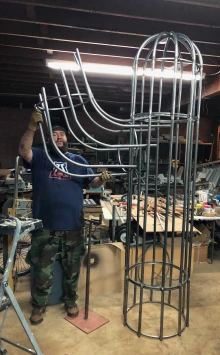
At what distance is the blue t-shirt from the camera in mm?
2117

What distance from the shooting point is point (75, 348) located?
6.22 feet

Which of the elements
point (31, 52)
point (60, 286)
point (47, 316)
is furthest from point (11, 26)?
point (47, 316)

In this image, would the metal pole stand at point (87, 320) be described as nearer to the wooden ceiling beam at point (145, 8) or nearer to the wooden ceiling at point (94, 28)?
the wooden ceiling at point (94, 28)

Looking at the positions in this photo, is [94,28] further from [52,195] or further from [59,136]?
[52,195]

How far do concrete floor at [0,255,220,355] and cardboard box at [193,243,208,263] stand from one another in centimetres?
91

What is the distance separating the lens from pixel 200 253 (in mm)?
3424

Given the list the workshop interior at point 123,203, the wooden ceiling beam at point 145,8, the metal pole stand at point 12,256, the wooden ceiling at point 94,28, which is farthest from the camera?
the wooden ceiling at point 94,28

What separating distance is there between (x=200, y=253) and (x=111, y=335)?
1.81 metres

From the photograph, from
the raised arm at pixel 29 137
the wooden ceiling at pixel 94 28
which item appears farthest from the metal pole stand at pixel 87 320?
the wooden ceiling at pixel 94 28

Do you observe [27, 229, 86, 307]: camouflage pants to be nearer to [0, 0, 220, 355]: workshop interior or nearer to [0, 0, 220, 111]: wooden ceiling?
[0, 0, 220, 355]: workshop interior

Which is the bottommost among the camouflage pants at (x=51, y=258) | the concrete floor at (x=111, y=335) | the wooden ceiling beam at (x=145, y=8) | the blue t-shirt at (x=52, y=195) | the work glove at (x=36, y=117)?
the concrete floor at (x=111, y=335)

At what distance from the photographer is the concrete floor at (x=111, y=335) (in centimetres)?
189

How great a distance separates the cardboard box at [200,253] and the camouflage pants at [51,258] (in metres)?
1.77

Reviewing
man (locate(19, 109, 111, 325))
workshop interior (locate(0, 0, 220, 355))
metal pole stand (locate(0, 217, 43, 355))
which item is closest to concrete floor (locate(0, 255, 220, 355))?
workshop interior (locate(0, 0, 220, 355))
